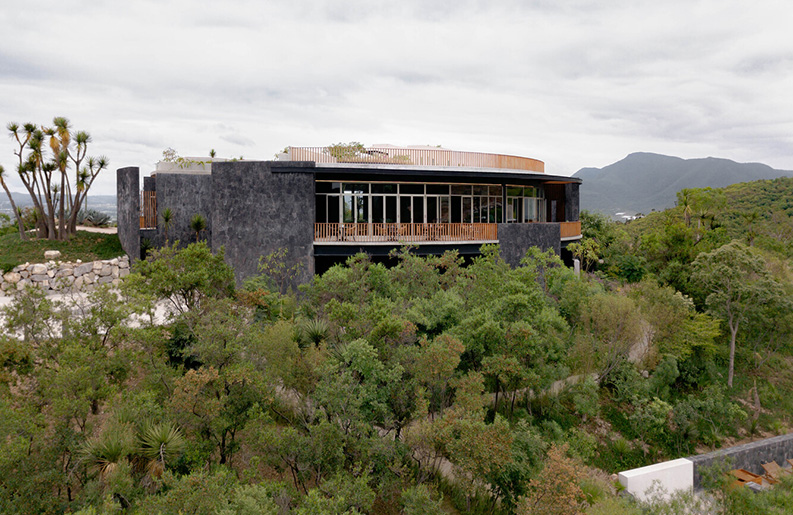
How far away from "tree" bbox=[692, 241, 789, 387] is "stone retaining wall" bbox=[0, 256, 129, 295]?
83.9ft

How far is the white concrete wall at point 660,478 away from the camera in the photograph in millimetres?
13555

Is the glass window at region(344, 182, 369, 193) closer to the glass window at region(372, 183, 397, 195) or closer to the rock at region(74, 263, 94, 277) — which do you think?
the glass window at region(372, 183, 397, 195)

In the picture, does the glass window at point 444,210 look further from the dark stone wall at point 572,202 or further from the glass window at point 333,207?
the dark stone wall at point 572,202

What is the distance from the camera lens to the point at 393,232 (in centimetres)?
2114

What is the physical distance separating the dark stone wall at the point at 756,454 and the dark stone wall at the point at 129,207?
79.6ft

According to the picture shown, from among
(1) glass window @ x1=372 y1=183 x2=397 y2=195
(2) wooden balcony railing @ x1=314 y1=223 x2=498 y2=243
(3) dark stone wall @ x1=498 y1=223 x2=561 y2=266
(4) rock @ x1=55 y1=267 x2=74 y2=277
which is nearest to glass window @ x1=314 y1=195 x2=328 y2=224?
(2) wooden balcony railing @ x1=314 y1=223 x2=498 y2=243

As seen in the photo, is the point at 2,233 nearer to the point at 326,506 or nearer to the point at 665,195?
the point at 326,506

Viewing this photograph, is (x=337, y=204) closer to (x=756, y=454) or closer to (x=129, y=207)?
(x=129, y=207)

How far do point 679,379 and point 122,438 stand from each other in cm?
2007

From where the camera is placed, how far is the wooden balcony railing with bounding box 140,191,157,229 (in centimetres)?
2369

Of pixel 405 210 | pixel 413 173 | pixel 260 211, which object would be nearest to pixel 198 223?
pixel 260 211

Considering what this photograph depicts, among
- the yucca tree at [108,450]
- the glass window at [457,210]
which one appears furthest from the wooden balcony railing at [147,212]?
the yucca tree at [108,450]

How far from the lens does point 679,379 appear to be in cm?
1992

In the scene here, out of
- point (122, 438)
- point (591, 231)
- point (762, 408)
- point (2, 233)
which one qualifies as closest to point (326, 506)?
point (122, 438)
